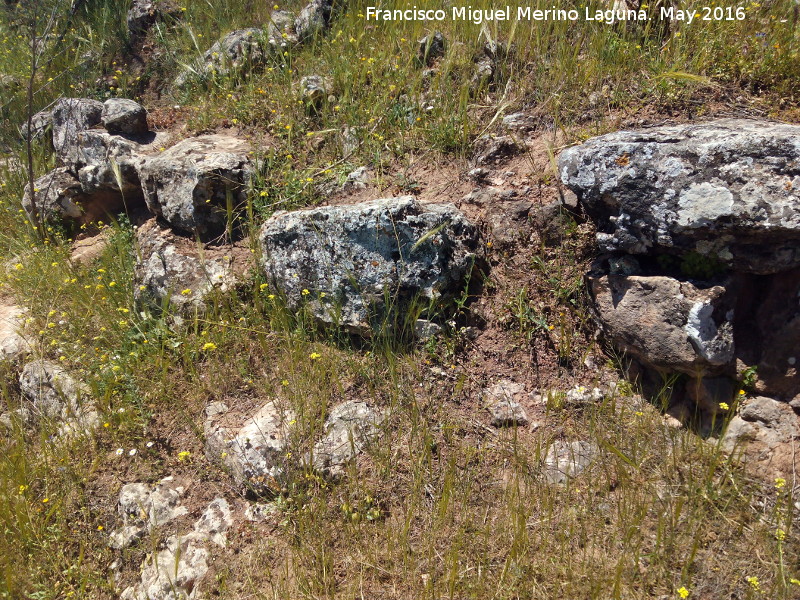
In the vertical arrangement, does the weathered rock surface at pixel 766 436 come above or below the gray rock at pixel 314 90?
below

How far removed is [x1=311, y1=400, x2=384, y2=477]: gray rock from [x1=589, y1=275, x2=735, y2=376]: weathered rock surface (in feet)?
4.84

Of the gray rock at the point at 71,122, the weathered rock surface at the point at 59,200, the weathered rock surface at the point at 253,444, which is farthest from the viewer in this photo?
the gray rock at the point at 71,122

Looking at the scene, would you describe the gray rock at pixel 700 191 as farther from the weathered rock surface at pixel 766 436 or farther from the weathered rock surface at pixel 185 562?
the weathered rock surface at pixel 185 562

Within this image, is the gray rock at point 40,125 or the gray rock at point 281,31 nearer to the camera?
the gray rock at point 281,31

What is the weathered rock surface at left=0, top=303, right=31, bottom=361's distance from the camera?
4.53 m

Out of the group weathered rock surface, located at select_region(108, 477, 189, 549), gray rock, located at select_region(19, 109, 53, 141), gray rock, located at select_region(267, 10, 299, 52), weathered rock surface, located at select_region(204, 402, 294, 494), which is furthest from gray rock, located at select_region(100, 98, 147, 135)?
weathered rock surface, located at select_region(108, 477, 189, 549)

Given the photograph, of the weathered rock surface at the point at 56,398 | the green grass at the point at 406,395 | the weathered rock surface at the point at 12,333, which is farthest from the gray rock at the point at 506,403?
the weathered rock surface at the point at 12,333

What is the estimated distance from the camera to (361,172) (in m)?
4.69

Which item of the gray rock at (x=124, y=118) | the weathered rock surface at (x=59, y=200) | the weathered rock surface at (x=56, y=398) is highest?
the gray rock at (x=124, y=118)

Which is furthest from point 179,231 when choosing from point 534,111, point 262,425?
point 534,111

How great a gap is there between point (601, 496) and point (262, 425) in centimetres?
189

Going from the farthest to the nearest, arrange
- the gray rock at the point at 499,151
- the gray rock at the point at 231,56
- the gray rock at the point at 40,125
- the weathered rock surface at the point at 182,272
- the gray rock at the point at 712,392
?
1. the gray rock at the point at 40,125
2. the gray rock at the point at 231,56
3. the gray rock at the point at 499,151
4. the weathered rock surface at the point at 182,272
5. the gray rock at the point at 712,392

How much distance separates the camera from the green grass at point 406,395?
2826 millimetres

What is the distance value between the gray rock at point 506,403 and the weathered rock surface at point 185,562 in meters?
1.57
